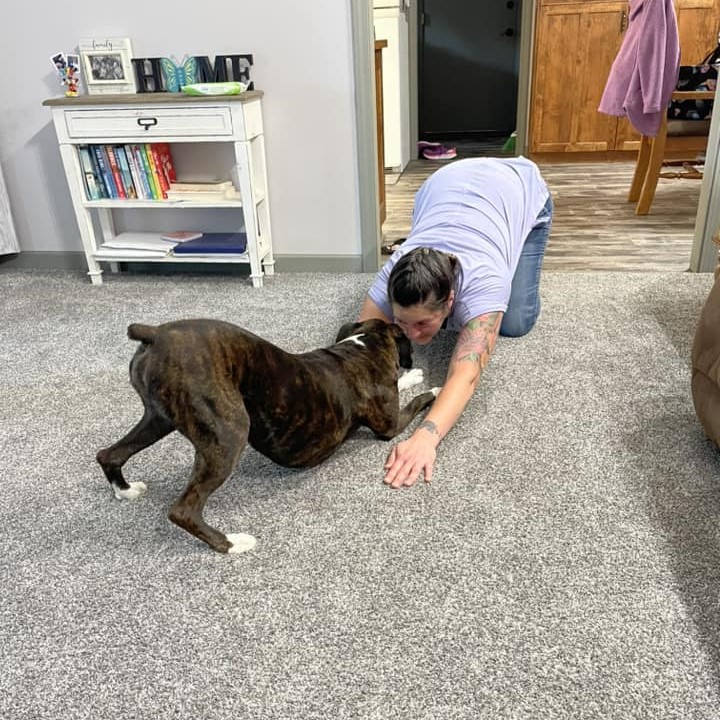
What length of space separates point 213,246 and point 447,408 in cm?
165

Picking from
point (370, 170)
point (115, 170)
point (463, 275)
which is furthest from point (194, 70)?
point (463, 275)

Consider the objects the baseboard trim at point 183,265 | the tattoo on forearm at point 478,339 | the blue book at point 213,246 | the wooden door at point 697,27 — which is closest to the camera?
the tattoo on forearm at point 478,339

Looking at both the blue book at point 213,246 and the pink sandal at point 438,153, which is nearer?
the blue book at point 213,246

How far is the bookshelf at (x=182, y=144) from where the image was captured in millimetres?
2656

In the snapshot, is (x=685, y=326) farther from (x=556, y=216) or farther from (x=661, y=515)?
(x=556, y=216)

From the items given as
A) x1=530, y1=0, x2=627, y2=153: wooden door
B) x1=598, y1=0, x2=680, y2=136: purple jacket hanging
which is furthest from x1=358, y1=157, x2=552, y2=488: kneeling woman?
x1=530, y1=0, x2=627, y2=153: wooden door

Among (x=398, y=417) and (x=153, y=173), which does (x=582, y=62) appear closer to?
(x=153, y=173)

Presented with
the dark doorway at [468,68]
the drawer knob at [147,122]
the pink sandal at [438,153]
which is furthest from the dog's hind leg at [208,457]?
the dark doorway at [468,68]

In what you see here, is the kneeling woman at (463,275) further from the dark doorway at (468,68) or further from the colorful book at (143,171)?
the dark doorway at (468,68)

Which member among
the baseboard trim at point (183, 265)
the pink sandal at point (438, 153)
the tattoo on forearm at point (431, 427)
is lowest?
the pink sandal at point (438, 153)

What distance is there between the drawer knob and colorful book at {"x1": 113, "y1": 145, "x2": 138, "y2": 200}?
0.19m

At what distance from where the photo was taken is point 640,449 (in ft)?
5.40

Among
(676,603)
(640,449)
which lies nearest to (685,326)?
(640,449)

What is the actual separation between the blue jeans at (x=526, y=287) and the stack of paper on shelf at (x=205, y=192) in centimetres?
129
